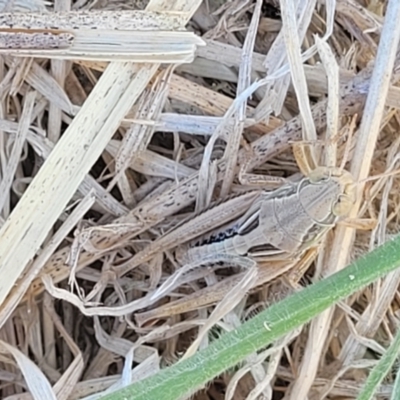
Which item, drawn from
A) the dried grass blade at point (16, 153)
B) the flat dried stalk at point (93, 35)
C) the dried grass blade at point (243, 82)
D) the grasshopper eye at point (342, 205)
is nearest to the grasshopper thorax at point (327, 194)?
the grasshopper eye at point (342, 205)

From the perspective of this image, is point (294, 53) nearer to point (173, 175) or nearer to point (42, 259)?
point (173, 175)

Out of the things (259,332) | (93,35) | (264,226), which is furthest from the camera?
(264,226)

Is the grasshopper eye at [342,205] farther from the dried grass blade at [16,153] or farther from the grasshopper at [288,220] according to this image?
the dried grass blade at [16,153]

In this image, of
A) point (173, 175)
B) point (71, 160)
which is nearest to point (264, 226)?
point (173, 175)

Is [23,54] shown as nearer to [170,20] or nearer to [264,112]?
[170,20]

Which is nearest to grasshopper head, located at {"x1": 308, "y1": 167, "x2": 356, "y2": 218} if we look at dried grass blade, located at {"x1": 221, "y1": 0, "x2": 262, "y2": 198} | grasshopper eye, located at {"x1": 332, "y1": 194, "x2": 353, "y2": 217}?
grasshopper eye, located at {"x1": 332, "y1": 194, "x2": 353, "y2": 217}

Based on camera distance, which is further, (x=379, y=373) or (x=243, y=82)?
(x=243, y=82)

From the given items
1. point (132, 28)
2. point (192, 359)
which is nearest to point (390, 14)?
point (132, 28)
